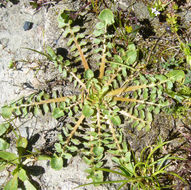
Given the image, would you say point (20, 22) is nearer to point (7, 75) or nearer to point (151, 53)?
point (7, 75)

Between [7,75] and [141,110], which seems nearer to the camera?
[141,110]

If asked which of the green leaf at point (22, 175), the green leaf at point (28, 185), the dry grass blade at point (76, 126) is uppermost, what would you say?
the dry grass blade at point (76, 126)

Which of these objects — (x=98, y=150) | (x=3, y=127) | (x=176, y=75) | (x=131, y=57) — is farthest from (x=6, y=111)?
(x=176, y=75)

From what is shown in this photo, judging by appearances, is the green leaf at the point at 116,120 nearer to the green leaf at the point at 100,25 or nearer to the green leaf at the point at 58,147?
the green leaf at the point at 58,147

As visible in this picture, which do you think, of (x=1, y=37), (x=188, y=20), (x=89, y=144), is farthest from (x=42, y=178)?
(x=188, y=20)

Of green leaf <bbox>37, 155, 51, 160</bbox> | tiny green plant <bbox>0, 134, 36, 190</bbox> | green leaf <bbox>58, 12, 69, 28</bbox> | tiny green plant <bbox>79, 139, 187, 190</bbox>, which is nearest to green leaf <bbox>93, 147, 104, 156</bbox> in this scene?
tiny green plant <bbox>79, 139, 187, 190</bbox>

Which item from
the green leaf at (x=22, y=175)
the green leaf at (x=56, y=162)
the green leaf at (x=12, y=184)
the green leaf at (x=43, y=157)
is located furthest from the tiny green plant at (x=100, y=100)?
the green leaf at (x=12, y=184)

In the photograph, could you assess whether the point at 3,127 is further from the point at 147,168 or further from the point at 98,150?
the point at 147,168
